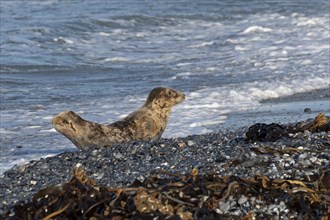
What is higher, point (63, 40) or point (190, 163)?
point (63, 40)

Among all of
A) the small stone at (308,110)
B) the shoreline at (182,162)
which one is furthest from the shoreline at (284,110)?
the shoreline at (182,162)

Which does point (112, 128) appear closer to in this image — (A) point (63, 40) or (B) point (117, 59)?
(B) point (117, 59)

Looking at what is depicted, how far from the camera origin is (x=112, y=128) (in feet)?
25.6

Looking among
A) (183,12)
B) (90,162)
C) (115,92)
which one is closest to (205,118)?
(115,92)

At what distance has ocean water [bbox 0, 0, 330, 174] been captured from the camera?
33.3 feet

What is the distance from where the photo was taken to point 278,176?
190 inches

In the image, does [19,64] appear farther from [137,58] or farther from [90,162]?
[90,162]

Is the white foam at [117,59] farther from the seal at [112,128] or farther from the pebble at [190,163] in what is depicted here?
the pebble at [190,163]

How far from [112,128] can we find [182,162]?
233cm

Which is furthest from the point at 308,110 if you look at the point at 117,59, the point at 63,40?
the point at 63,40

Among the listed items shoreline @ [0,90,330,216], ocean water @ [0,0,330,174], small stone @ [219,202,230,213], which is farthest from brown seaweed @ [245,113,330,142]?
ocean water @ [0,0,330,174]

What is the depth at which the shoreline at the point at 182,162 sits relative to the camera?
196 inches

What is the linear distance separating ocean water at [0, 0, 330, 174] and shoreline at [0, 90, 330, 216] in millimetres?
1781

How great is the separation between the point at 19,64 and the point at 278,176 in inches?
408
